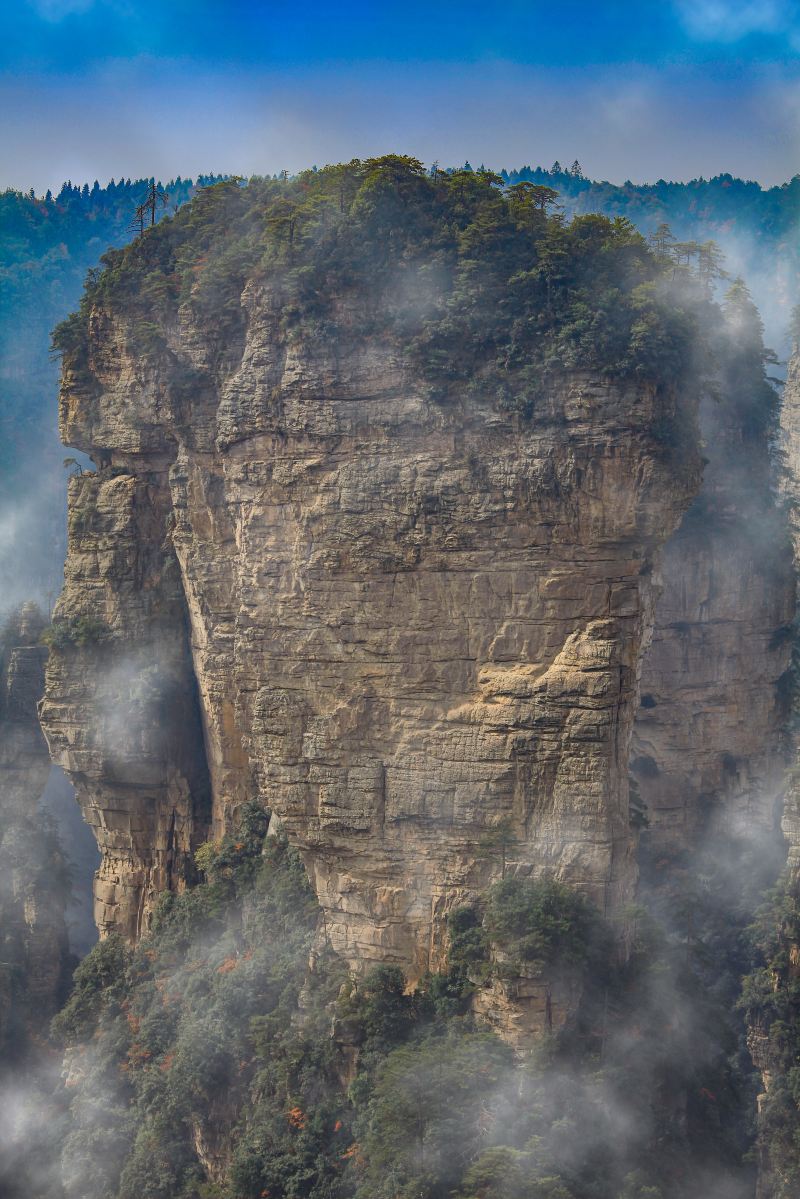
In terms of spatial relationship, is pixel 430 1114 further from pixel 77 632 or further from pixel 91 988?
pixel 77 632

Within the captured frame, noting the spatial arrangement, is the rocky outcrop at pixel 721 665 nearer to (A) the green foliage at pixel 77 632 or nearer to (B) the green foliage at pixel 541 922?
(B) the green foliage at pixel 541 922

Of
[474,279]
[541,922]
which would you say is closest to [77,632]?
[474,279]

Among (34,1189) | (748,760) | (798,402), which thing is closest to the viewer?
(34,1189)

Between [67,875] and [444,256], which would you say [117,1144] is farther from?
[444,256]

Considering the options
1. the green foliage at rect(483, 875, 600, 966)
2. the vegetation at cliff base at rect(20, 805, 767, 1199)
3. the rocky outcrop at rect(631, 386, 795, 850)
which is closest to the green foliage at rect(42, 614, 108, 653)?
the vegetation at cliff base at rect(20, 805, 767, 1199)

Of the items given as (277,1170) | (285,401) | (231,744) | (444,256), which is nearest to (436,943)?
(277,1170)

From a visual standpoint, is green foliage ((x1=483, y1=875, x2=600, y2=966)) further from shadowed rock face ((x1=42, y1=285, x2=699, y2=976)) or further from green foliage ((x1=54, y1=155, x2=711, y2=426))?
green foliage ((x1=54, y1=155, x2=711, y2=426))
